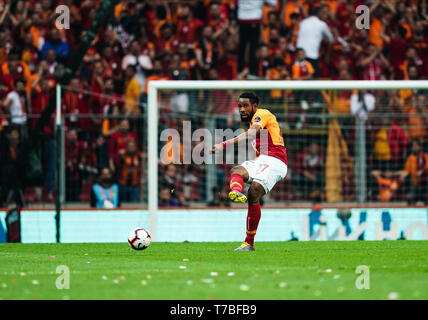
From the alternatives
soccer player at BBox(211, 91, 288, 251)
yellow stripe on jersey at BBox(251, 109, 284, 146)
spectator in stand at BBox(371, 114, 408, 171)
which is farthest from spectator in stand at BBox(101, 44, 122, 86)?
yellow stripe on jersey at BBox(251, 109, 284, 146)

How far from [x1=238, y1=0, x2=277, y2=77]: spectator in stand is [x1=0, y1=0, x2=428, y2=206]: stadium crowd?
0.08ft

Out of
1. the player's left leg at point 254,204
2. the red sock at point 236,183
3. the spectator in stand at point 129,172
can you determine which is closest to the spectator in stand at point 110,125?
the spectator in stand at point 129,172

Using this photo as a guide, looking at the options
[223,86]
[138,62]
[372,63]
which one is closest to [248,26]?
[138,62]

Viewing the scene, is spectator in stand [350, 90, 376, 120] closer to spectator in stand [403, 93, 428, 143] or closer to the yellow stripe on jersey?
spectator in stand [403, 93, 428, 143]

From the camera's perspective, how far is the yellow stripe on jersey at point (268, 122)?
439 inches

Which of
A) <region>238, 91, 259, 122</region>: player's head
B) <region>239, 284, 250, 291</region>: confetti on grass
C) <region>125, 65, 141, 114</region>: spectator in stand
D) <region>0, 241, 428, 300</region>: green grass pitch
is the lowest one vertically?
<region>0, 241, 428, 300</region>: green grass pitch

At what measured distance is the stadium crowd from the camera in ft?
53.6

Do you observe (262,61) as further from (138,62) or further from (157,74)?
(138,62)

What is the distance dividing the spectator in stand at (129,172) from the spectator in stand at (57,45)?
326cm

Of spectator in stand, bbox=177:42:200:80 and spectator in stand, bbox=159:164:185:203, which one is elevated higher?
spectator in stand, bbox=177:42:200:80

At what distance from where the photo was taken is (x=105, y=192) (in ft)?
52.7

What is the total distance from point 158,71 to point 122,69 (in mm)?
775

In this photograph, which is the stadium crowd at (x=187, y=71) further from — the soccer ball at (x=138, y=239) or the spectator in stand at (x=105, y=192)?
the soccer ball at (x=138, y=239)
